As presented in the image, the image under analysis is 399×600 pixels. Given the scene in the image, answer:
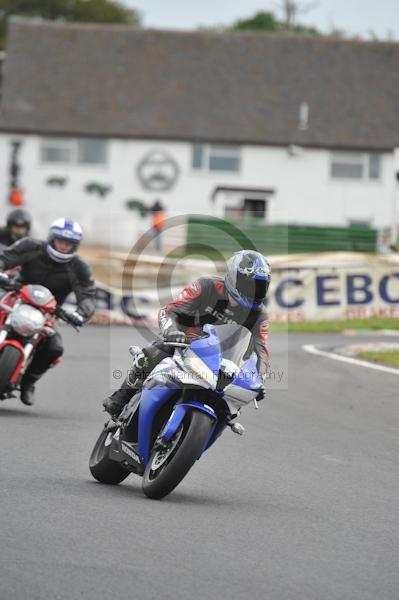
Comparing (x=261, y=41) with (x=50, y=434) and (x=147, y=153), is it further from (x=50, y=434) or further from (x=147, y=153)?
(x=50, y=434)

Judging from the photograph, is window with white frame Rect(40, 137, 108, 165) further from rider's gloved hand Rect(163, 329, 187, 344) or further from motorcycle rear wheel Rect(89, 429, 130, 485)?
rider's gloved hand Rect(163, 329, 187, 344)

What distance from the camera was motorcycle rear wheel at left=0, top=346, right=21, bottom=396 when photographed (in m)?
12.3

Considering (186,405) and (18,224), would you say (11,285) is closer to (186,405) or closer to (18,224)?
(18,224)

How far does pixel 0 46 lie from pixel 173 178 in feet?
77.0

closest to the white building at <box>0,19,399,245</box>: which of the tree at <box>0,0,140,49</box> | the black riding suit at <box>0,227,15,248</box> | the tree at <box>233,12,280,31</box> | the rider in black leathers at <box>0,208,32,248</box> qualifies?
the tree at <box>0,0,140,49</box>

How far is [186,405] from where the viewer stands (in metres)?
8.08

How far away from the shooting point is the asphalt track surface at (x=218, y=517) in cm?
609

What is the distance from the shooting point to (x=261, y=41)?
2179 inches

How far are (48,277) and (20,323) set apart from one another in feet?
3.75

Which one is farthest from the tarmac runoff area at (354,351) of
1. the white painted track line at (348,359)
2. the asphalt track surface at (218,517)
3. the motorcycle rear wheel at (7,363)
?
the motorcycle rear wheel at (7,363)

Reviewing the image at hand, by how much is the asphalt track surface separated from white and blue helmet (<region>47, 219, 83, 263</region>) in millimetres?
1456

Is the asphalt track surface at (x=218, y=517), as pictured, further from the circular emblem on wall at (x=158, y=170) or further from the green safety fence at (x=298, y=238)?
the circular emblem on wall at (x=158, y=170)

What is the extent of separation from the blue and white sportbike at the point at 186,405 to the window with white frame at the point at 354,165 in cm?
4582

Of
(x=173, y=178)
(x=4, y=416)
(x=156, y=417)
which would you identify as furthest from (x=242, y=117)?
(x=156, y=417)
